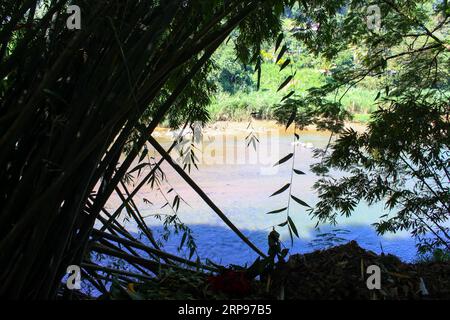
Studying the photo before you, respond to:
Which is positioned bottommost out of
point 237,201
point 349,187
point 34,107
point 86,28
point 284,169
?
point 34,107

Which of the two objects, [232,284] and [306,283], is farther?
[306,283]

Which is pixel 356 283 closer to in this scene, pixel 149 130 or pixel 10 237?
pixel 149 130

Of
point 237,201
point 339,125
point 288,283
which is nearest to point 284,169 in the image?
point 237,201

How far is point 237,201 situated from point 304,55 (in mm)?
2981

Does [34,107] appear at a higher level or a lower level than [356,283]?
higher

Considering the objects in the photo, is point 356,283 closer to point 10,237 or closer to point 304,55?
point 10,237

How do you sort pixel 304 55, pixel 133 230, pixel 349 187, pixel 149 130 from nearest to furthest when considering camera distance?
pixel 149 130
pixel 349 187
pixel 304 55
pixel 133 230

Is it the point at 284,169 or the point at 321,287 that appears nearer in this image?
the point at 321,287

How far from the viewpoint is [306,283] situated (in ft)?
4.93

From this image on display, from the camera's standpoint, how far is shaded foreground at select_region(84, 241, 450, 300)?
139cm

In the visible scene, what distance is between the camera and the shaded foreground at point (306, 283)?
1386 mm

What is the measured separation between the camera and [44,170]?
0.88 meters

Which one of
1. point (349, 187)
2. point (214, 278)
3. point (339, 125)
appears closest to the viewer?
point (214, 278)

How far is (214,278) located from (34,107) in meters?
0.76
